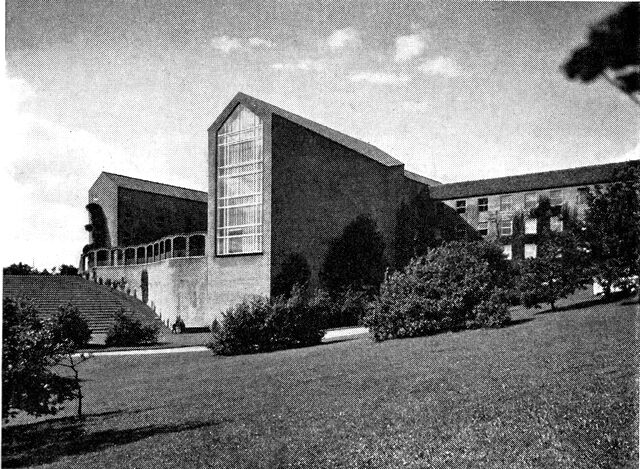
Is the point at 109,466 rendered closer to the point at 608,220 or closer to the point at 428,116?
the point at 428,116

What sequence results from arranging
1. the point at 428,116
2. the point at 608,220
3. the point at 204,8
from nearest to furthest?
1. the point at 204,8
2. the point at 428,116
3. the point at 608,220

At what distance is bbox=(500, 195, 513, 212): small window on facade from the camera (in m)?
40.2

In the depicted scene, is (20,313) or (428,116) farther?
(428,116)

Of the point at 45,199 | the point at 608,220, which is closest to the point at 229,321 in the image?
the point at 45,199

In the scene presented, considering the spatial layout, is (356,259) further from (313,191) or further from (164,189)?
(164,189)

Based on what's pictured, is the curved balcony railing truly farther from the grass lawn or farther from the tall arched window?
the grass lawn

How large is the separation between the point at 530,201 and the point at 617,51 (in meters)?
34.8

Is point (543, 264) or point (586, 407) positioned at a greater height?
point (543, 264)

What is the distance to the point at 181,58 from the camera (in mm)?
8883

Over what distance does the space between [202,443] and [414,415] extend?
3.08m

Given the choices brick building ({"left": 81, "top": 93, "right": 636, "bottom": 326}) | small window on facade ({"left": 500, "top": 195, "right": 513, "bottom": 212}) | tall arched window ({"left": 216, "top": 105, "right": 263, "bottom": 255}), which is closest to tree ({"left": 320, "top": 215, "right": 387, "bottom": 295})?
brick building ({"left": 81, "top": 93, "right": 636, "bottom": 326})

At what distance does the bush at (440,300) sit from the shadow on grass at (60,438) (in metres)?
9.92

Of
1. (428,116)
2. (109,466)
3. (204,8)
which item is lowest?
(109,466)

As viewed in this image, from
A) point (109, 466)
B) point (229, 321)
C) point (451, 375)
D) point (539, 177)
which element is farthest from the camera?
point (539, 177)
